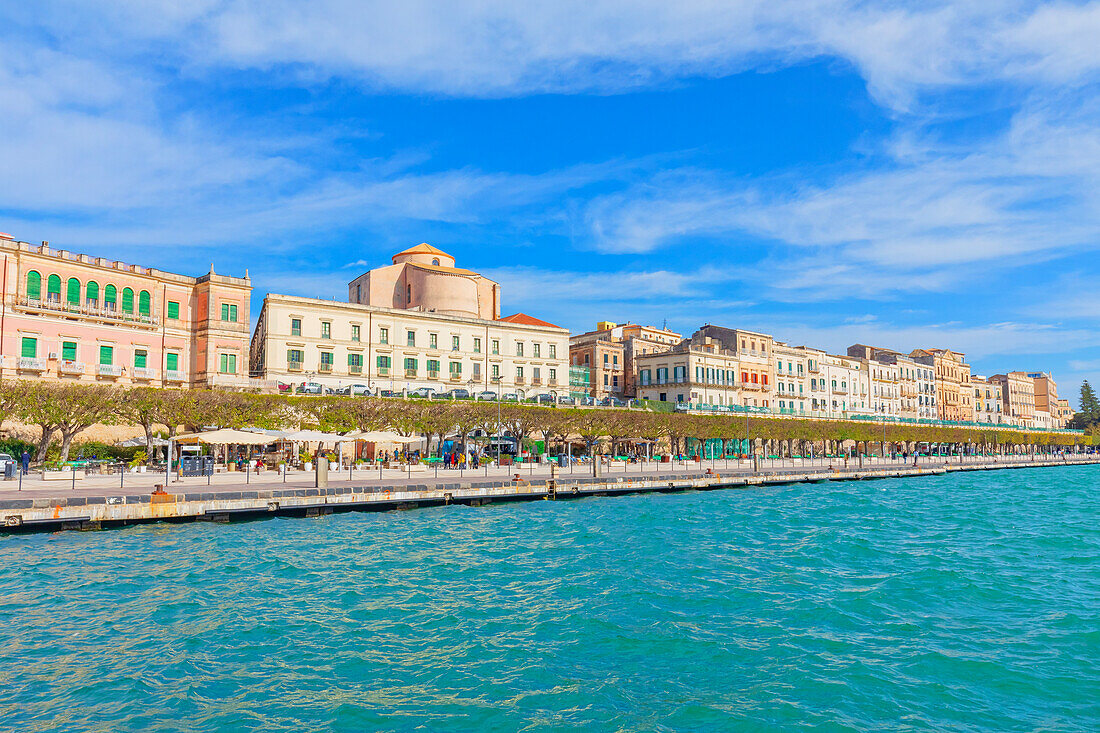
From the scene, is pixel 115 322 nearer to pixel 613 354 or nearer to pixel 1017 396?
pixel 613 354

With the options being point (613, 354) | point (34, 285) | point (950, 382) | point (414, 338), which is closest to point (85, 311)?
point (34, 285)

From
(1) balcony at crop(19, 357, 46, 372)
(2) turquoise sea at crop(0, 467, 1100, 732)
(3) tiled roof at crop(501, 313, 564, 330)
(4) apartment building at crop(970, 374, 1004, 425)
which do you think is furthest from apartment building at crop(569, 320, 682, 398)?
(4) apartment building at crop(970, 374, 1004, 425)

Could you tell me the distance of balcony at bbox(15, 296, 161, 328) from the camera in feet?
151

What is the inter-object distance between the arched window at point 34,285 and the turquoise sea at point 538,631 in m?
30.8

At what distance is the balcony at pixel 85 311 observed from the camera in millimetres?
46062

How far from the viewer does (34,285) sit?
1838 inches

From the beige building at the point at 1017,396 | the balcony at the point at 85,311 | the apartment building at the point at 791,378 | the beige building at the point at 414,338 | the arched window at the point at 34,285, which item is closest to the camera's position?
the balcony at the point at 85,311

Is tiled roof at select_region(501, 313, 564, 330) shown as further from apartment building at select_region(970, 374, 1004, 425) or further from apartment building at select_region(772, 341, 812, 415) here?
apartment building at select_region(970, 374, 1004, 425)

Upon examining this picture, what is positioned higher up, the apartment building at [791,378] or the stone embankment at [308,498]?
the apartment building at [791,378]

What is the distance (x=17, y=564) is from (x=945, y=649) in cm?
2092

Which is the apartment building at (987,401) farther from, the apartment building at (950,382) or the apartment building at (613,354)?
the apartment building at (613,354)

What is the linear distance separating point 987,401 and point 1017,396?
47.1ft

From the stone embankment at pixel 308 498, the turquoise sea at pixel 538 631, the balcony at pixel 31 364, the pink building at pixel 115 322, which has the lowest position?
the turquoise sea at pixel 538 631

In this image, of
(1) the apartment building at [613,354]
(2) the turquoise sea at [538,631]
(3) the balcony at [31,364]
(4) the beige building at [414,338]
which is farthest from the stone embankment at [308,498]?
(1) the apartment building at [613,354]
